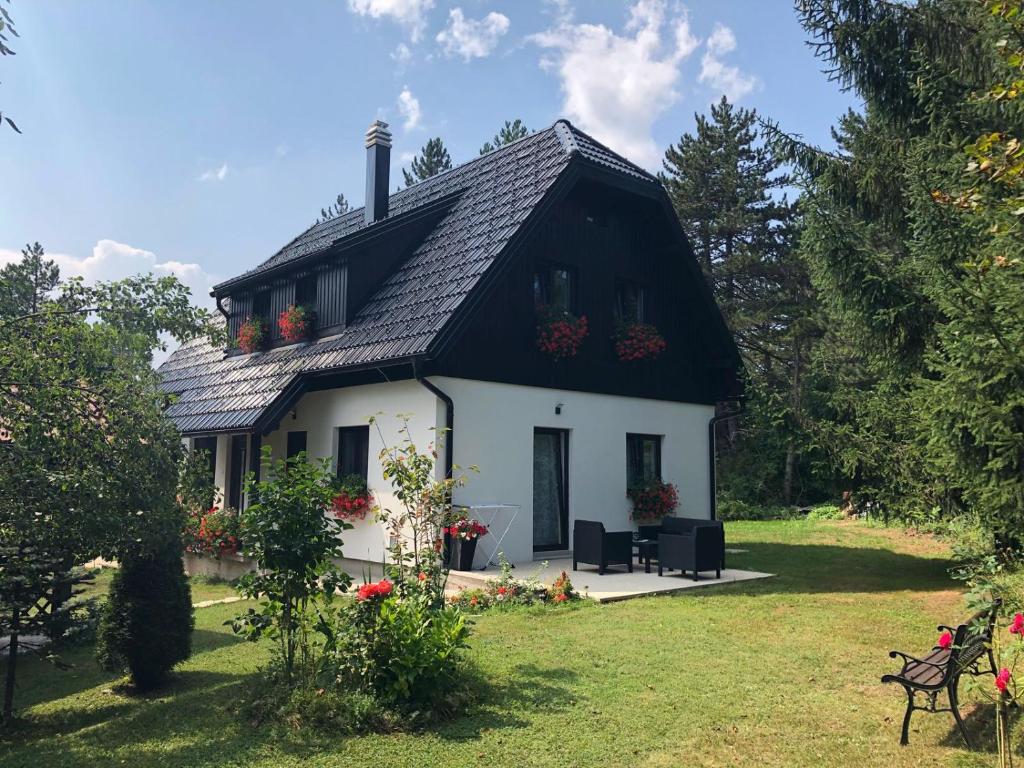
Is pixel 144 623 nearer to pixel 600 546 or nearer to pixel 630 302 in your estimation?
pixel 600 546

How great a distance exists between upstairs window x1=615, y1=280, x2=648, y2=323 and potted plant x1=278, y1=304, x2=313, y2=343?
5.68 m

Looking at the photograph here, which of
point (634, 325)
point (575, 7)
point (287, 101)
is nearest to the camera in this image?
point (575, 7)

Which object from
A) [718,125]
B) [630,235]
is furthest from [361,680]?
[718,125]

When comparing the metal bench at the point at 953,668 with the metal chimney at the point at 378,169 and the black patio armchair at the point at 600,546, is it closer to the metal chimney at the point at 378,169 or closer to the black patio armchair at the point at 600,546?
the black patio armchair at the point at 600,546

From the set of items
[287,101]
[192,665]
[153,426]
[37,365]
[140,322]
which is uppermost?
[287,101]

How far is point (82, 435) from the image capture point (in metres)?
5.68

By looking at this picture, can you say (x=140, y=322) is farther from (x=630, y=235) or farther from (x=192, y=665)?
(x=630, y=235)

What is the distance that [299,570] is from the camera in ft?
18.8

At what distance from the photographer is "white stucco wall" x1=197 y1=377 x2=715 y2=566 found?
37.5 feet

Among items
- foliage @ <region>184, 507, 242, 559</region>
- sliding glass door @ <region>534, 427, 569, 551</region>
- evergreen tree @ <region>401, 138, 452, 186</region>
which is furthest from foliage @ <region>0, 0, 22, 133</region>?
evergreen tree @ <region>401, 138, 452, 186</region>

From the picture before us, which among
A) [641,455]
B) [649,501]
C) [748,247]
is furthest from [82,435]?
[748,247]

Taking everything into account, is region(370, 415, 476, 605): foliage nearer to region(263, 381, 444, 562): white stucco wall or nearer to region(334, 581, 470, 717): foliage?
region(334, 581, 470, 717): foliage

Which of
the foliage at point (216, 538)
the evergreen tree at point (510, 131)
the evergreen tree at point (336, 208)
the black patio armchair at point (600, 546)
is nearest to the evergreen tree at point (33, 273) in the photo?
the evergreen tree at point (336, 208)

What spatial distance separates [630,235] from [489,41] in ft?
15.0
